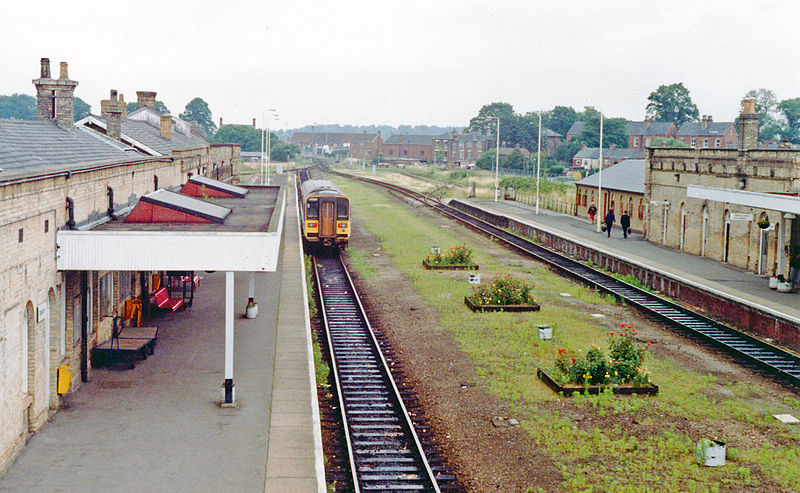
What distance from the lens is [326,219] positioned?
34969 mm

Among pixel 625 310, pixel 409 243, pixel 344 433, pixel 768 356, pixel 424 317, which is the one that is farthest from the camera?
pixel 409 243

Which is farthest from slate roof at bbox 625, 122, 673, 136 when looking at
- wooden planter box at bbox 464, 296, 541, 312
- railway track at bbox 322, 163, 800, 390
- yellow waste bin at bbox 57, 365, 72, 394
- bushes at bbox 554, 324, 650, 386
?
yellow waste bin at bbox 57, 365, 72, 394

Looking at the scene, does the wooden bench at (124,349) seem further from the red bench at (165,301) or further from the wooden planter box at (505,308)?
the wooden planter box at (505,308)

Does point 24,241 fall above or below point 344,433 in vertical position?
above

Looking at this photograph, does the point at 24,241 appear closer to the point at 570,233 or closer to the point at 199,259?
the point at 199,259

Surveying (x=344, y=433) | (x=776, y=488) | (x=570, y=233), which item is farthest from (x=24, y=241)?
(x=570, y=233)

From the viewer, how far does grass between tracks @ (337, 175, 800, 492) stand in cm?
1218

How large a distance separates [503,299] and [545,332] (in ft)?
12.7

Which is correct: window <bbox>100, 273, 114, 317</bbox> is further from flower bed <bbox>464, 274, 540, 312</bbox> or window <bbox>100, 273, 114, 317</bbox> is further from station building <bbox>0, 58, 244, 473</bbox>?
flower bed <bbox>464, 274, 540, 312</bbox>

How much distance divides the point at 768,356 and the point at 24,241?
52.9ft

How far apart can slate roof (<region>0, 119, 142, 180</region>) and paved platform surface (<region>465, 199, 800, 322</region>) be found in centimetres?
1757

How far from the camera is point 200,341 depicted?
19.4 meters

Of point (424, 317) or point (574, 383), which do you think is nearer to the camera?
point (574, 383)

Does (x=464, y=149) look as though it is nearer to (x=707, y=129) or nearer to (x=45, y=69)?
(x=707, y=129)
